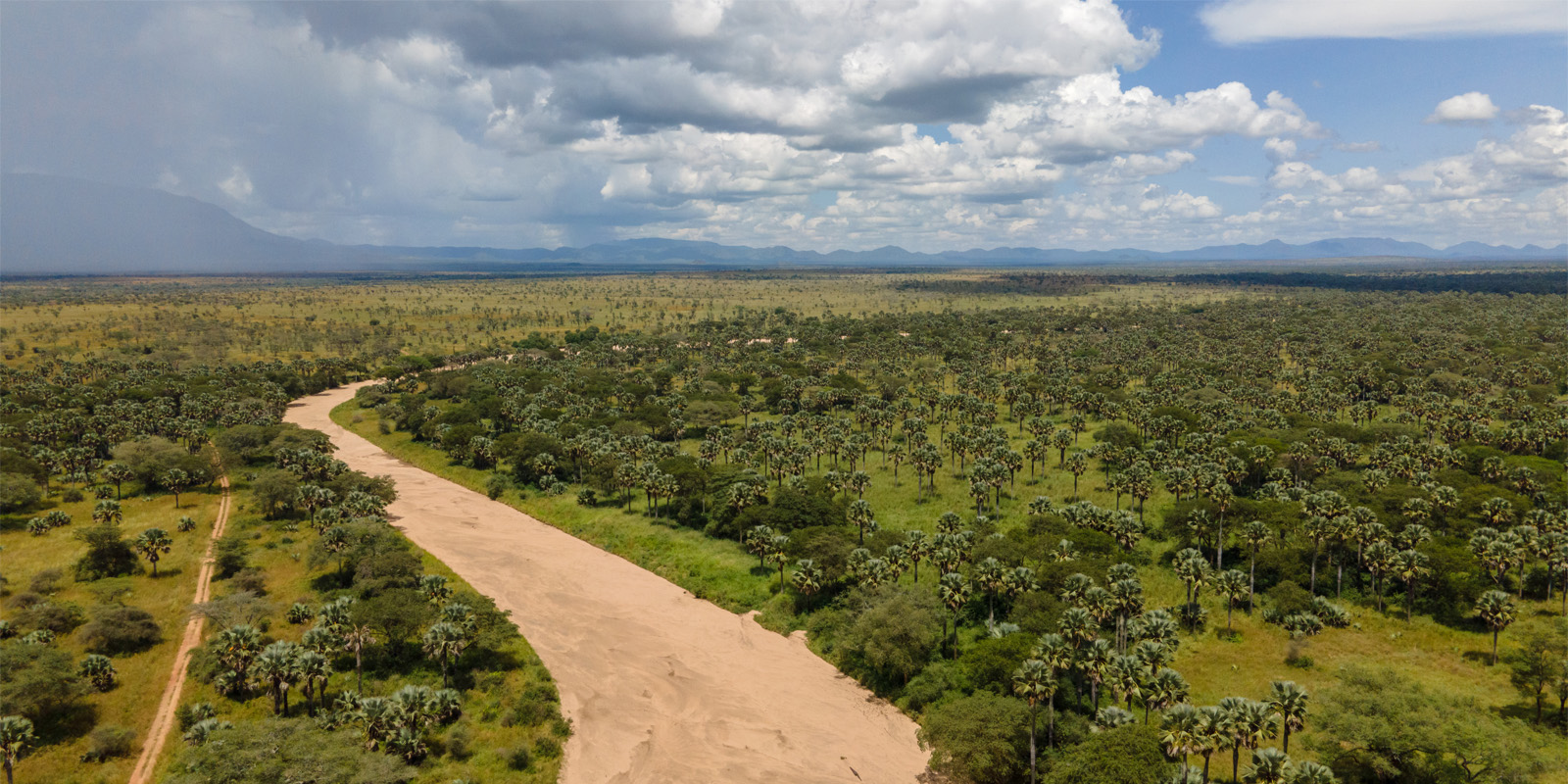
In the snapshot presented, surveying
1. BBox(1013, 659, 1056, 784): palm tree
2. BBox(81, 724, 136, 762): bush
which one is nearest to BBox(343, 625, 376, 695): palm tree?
BBox(81, 724, 136, 762): bush

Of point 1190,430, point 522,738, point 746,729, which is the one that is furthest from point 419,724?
point 1190,430

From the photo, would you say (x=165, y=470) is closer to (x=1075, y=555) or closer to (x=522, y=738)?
(x=522, y=738)

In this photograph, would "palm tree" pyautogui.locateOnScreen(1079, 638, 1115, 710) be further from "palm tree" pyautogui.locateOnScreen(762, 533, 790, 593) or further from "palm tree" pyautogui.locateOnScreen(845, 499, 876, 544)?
"palm tree" pyautogui.locateOnScreen(762, 533, 790, 593)

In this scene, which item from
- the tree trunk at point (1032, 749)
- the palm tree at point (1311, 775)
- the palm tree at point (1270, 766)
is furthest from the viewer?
the tree trunk at point (1032, 749)

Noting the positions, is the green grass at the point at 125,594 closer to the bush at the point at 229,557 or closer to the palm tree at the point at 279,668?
the bush at the point at 229,557

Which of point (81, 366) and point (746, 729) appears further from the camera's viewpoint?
point (81, 366)

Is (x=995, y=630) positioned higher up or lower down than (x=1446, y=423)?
lower down

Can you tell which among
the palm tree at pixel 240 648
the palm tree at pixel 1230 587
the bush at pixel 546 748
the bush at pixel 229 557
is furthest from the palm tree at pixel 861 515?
the bush at pixel 229 557
